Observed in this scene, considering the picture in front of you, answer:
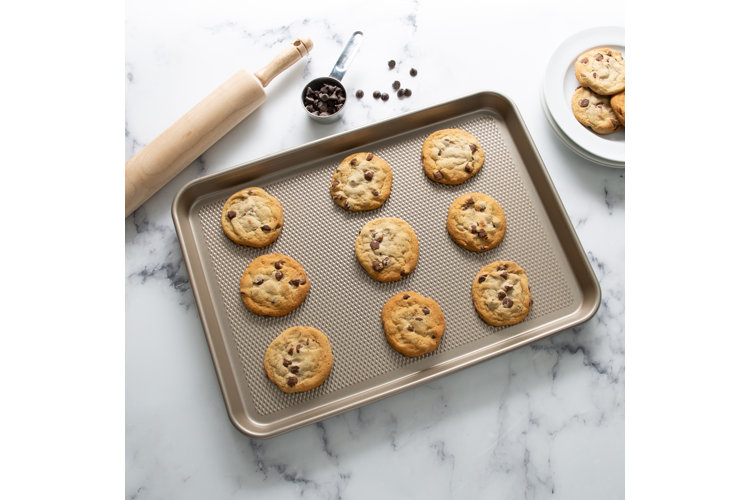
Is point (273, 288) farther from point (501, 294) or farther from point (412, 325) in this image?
point (501, 294)

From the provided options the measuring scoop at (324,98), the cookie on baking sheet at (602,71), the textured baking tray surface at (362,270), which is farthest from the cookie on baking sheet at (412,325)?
the cookie on baking sheet at (602,71)

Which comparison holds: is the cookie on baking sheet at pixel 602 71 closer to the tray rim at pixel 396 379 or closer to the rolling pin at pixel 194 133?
the tray rim at pixel 396 379

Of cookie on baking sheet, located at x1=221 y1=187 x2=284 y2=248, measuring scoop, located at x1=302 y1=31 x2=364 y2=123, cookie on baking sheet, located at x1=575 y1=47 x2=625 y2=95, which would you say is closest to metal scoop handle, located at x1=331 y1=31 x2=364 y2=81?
measuring scoop, located at x1=302 y1=31 x2=364 y2=123

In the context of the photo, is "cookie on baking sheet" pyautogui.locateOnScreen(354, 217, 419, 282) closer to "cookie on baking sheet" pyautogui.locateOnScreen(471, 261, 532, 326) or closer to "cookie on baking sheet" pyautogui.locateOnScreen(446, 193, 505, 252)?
"cookie on baking sheet" pyautogui.locateOnScreen(446, 193, 505, 252)

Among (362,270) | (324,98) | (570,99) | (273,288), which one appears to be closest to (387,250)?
(362,270)

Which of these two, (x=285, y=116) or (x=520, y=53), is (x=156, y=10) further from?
(x=520, y=53)
